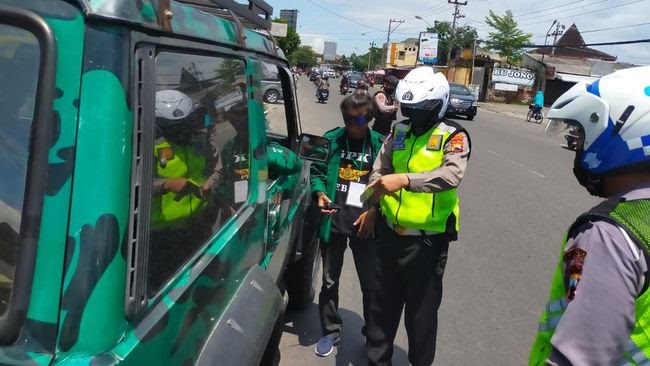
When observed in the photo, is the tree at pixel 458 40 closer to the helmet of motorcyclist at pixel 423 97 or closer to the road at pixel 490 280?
the road at pixel 490 280

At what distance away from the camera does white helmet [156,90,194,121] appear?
140 centimetres

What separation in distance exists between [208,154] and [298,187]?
1.56m

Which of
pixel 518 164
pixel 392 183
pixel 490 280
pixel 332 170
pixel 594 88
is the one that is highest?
pixel 594 88

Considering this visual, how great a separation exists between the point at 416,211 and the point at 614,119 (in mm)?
1402

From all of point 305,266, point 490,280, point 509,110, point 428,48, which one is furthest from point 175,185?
point 428,48

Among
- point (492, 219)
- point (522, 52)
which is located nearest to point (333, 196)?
point (492, 219)

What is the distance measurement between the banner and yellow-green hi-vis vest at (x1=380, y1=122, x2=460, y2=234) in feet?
201

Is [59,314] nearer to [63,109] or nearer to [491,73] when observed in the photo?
[63,109]

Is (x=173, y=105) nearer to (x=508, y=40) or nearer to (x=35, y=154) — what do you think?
(x=35, y=154)

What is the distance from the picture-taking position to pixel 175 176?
150cm

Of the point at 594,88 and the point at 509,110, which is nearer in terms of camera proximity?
the point at 594,88

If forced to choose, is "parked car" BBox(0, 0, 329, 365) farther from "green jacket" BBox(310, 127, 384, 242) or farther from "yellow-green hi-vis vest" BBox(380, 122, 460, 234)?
"green jacket" BBox(310, 127, 384, 242)

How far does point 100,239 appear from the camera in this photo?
113 cm

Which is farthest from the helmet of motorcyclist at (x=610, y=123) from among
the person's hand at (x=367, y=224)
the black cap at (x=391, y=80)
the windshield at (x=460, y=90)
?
the windshield at (x=460, y=90)
